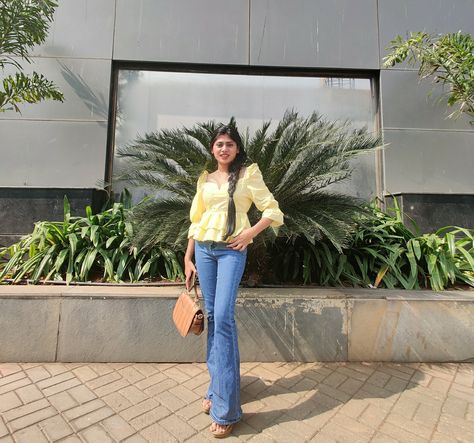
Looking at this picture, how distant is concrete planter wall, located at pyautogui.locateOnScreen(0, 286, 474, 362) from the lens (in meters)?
2.74

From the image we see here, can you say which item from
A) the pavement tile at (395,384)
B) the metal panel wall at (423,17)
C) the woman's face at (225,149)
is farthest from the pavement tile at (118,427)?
the metal panel wall at (423,17)

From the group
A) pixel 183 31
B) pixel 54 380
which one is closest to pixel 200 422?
pixel 54 380

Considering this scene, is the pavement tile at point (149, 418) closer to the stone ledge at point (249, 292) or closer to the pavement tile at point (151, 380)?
the pavement tile at point (151, 380)

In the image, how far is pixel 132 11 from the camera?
5.16m

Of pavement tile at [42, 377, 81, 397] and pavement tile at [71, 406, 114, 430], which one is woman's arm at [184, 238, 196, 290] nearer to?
pavement tile at [71, 406, 114, 430]

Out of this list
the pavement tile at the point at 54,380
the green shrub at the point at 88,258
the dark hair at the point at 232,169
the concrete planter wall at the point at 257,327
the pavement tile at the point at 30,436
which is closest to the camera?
the pavement tile at the point at 30,436

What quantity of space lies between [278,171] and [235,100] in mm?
3022

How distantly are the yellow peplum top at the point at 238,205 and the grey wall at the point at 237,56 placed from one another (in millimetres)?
3557

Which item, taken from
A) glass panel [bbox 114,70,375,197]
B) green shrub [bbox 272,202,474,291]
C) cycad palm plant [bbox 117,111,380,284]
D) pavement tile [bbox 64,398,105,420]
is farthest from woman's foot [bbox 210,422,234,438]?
glass panel [bbox 114,70,375,197]

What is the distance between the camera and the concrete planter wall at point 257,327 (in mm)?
2740

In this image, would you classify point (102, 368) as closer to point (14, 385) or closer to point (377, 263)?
point (14, 385)

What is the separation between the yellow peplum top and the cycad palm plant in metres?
0.85

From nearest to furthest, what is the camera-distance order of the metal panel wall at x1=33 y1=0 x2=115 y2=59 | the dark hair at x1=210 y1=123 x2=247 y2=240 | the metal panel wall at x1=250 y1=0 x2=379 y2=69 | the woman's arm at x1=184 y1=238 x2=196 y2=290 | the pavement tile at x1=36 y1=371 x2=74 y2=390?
the dark hair at x1=210 y1=123 x2=247 y2=240, the woman's arm at x1=184 y1=238 x2=196 y2=290, the pavement tile at x1=36 y1=371 x2=74 y2=390, the metal panel wall at x1=33 y1=0 x2=115 y2=59, the metal panel wall at x1=250 y1=0 x2=379 y2=69

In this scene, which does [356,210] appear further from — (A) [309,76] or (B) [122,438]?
(A) [309,76]
